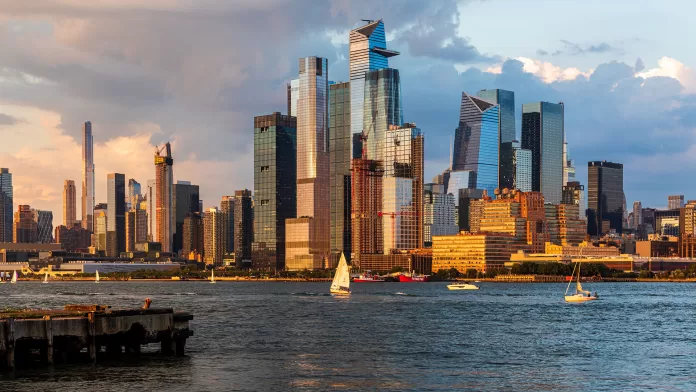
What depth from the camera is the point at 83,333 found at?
7450cm

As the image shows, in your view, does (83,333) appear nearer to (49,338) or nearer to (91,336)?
(91,336)

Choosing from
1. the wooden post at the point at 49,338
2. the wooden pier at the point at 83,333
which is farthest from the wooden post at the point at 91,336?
the wooden post at the point at 49,338

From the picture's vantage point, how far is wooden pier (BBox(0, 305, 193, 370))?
7144 centimetres

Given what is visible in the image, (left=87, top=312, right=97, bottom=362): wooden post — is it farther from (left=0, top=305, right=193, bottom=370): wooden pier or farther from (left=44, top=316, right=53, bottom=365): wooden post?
(left=44, top=316, right=53, bottom=365): wooden post

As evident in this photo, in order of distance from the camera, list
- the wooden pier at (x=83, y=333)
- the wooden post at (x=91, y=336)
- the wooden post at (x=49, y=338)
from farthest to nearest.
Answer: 1. the wooden post at (x=91, y=336)
2. the wooden post at (x=49, y=338)
3. the wooden pier at (x=83, y=333)

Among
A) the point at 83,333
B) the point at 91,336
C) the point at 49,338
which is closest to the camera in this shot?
the point at 49,338

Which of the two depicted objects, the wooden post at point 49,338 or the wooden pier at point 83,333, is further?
the wooden post at point 49,338

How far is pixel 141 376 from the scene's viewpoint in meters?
70.9

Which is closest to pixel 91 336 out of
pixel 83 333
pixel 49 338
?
pixel 83 333

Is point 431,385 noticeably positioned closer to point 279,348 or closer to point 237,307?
point 279,348

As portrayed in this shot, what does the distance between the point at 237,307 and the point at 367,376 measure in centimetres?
9799

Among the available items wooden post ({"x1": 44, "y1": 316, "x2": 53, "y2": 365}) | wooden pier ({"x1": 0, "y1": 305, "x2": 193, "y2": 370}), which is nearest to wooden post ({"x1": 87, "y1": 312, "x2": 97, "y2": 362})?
wooden pier ({"x1": 0, "y1": 305, "x2": 193, "y2": 370})

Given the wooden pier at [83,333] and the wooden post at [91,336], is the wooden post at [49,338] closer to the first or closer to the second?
the wooden pier at [83,333]

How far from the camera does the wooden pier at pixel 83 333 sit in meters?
71.4
